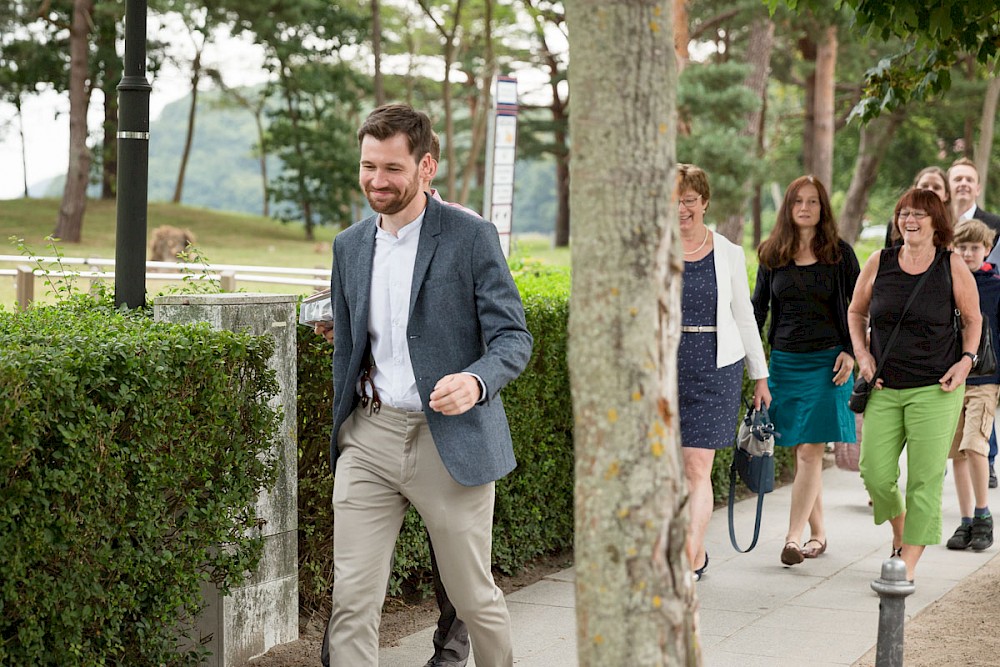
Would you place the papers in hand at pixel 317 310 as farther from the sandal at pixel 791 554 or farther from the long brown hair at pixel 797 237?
the sandal at pixel 791 554

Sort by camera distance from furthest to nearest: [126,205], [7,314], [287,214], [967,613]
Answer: [287,214], [967,613], [126,205], [7,314]

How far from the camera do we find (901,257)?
258 inches

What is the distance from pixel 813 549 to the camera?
288 inches

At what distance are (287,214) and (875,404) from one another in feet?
169

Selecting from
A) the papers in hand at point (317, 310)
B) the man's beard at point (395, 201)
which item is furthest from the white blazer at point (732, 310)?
the man's beard at point (395, 201)

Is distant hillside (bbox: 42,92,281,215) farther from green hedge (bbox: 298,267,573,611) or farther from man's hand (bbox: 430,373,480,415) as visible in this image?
man's hand (bbox: 430,373,480,415)

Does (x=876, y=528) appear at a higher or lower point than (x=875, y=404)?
lower

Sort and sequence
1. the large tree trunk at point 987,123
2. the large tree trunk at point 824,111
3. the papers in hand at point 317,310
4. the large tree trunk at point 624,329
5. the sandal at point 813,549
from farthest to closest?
the large tree trunk at point 987,123, the large tree trunk at point 824,111, the sandal at point 813,549, the papers in hand at point 317,310, the large tree trunk at point 624,329

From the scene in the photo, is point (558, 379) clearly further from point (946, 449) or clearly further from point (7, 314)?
point (7, 314)

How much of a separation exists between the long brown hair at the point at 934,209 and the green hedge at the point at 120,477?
3534 millimetres

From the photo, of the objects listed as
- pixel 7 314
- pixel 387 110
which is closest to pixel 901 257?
pixel 387 110

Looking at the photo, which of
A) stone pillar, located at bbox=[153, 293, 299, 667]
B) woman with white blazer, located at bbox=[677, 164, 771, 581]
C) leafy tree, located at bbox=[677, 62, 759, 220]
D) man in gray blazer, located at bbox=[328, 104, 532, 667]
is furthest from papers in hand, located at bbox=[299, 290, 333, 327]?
leafy tree, located at bbox=[677, 62, 759, 220]

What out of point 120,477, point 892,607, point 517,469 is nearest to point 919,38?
point 517,469

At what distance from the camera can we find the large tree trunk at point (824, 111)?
99.3 feet
